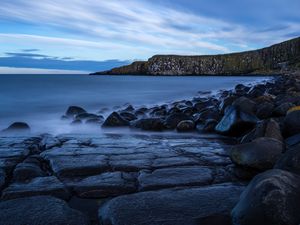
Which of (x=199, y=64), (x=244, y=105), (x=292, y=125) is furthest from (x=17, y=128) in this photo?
(x=199, y=64)

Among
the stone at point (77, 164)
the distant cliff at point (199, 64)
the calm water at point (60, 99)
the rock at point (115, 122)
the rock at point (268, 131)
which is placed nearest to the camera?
the stone at point (77, 164)

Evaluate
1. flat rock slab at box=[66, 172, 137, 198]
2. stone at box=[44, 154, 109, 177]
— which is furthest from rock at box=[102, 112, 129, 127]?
flat rock slab at box=[66, 172, 137, 198]

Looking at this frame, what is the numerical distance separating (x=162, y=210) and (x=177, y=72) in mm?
163262

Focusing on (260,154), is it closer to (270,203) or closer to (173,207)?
(173,207)

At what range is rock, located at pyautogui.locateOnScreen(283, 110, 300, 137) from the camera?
6.04m

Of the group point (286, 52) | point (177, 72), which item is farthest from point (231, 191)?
point (177, 72)

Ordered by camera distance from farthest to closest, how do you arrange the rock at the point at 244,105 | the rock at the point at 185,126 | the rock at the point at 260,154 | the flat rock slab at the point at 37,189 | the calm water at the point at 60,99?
the calm water at the point at 60,99
the rock at the point at 185,126
the rock at the point at 244,105
the rock at the point at 260,154
the flat rock slab at the point at 37,189

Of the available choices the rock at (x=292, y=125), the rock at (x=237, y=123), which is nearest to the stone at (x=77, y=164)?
the rock at (x=292, y=125)

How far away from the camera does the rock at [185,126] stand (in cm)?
900

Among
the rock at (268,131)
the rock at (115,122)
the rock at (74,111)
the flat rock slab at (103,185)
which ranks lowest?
the rock at (74,111)

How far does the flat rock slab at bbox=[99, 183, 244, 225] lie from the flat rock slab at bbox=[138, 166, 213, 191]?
293mm

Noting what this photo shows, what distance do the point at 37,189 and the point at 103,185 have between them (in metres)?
0.71

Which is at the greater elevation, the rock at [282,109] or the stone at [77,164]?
the rock at [282,109]

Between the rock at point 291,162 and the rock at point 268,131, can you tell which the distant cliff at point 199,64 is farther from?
the rock at point 291,162
